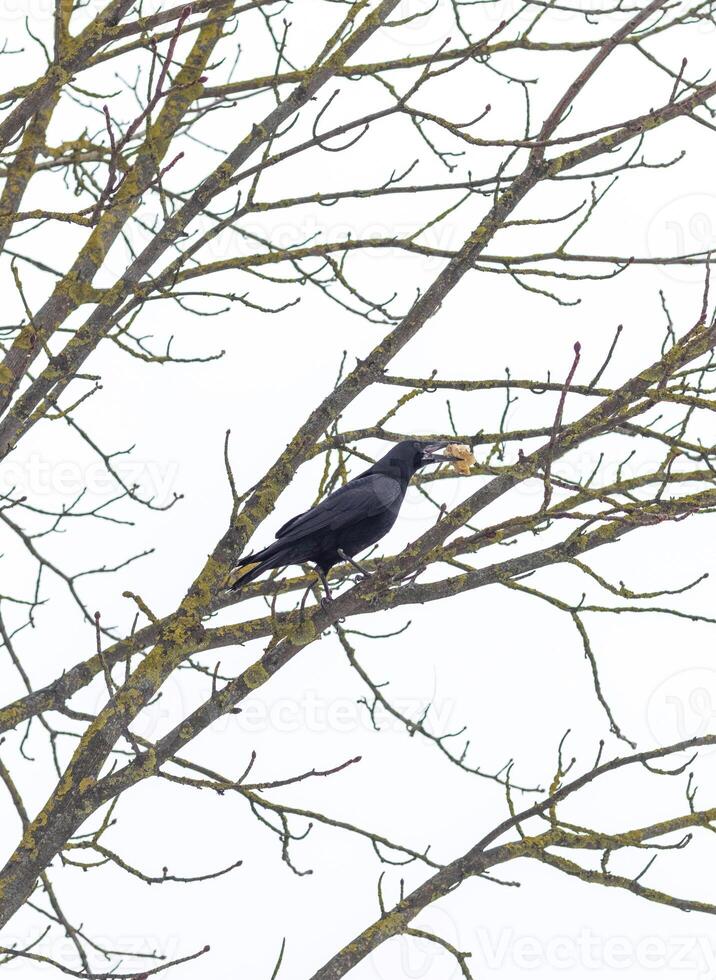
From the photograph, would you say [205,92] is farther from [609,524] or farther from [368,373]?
[609,524]

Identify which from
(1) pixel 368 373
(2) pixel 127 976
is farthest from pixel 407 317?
(2) pixel 127 976

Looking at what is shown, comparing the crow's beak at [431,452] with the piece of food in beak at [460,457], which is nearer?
the piece of food in beak at [460,457]

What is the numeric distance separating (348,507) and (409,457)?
0.68m

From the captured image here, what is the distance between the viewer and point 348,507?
524 centimetres

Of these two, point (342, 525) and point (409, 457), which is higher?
point (409, 457)

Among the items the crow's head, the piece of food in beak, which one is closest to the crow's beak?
the crow's head

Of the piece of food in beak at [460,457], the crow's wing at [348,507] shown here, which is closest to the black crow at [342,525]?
the crow's wing at [348,507]

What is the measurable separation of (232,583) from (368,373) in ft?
3.93

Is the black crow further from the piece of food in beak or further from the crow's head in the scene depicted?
the piece of food in beak

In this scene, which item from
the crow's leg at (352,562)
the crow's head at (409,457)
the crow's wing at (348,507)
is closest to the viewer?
the crow's leg at (352,562)

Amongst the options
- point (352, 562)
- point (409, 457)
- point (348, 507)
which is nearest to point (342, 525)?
point (348, 507)

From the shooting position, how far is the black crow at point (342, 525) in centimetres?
492

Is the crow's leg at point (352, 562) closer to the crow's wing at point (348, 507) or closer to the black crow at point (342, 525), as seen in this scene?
the black crow at point (342, 525)

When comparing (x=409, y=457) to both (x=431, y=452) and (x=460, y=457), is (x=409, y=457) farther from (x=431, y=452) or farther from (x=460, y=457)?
(x=460, y=457)
